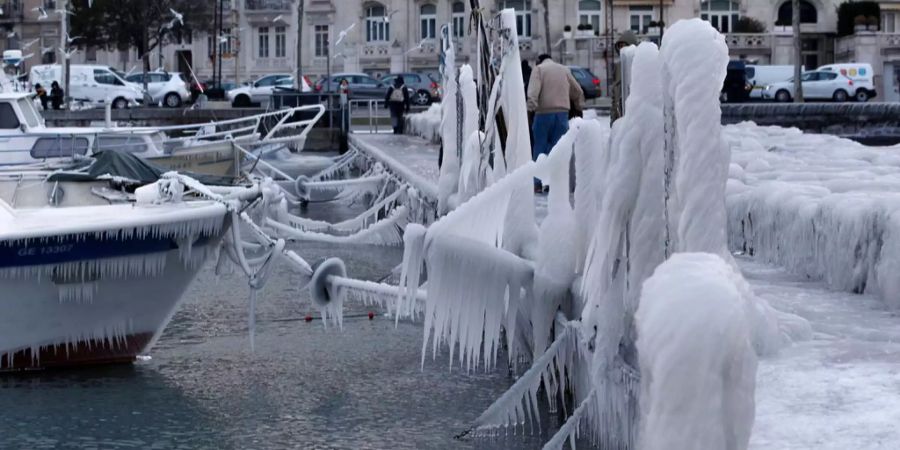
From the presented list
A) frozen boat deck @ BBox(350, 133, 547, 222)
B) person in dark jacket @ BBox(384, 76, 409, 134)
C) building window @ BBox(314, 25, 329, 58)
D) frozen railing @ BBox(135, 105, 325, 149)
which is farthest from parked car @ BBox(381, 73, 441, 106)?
frozen railing @ BBox(135, 105, 325, 149)

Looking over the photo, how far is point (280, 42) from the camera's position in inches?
2879

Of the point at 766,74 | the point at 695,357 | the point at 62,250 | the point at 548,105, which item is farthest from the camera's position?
the point at 766,74

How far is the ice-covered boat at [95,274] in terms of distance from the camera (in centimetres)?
1045

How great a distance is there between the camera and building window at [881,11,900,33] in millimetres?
66500

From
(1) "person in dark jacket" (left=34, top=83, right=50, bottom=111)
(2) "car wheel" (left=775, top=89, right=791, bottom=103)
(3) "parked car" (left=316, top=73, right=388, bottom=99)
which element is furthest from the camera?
(3) "parked car" (left=316, top=73, right=388, bottom=99)

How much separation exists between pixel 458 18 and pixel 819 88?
23477 millimetres

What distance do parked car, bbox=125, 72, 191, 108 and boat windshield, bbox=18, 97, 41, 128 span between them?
33.8 m

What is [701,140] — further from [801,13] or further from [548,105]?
[801,13]

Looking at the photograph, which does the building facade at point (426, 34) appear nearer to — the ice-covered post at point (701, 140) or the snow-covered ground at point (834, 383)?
the snow-covered ground at point (834, 383)

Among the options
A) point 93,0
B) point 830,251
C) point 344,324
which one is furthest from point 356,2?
point 830,251

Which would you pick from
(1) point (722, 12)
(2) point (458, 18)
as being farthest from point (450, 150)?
(2) point (458, 18)

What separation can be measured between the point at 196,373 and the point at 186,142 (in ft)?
49.1

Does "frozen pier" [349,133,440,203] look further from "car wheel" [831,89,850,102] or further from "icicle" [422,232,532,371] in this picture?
"car wheel" [831,89,850,102]

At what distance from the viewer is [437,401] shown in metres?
9.55
